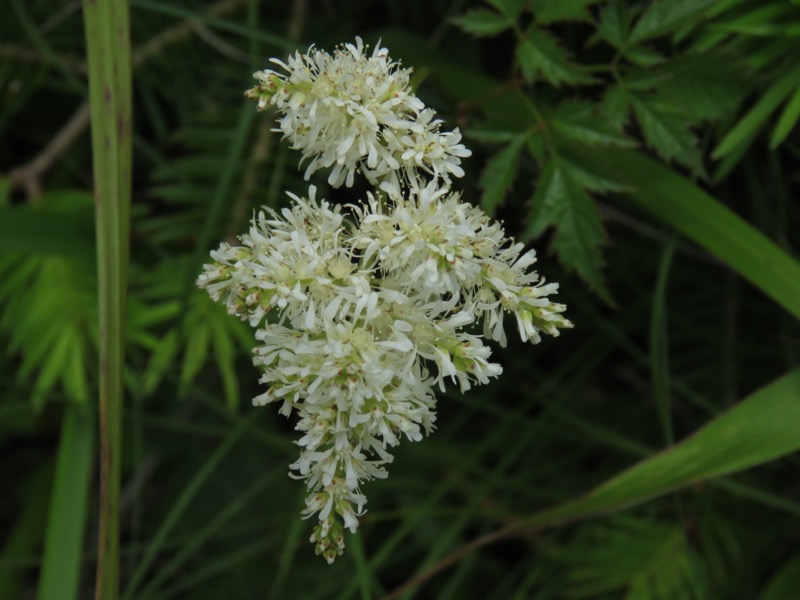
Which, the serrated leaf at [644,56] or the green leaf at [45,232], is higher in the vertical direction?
the green leaf at [45,232]

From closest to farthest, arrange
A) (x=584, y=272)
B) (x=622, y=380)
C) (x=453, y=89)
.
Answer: (x=584, y=272)
(x=453, y=89)
(x=622, y=380)

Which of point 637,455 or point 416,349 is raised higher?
point 637,455

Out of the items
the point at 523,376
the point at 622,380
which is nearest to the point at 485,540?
the point at 523,376

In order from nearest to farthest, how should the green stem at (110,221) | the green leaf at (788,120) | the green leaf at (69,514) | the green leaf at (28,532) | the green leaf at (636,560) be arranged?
the green stem at (110,221) < the green leaf at (788,120) < the green leaf at (69,514) < the green leaf at (636,560) < the green leaf at (28,532)

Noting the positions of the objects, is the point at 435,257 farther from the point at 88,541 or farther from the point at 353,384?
the point at 88,541

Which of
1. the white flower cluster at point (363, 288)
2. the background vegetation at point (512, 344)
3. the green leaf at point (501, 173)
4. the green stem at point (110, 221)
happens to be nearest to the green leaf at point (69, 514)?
the background vegetation at point (512, 344)

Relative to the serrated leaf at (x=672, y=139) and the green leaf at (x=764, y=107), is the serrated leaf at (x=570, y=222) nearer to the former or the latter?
the serrated leaf at (x=672, y=139)

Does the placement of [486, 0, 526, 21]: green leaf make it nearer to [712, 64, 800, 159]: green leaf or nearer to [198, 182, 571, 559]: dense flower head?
[712, 64, 800, 159]: green leaf

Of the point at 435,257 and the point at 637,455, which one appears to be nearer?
the point at 435,257

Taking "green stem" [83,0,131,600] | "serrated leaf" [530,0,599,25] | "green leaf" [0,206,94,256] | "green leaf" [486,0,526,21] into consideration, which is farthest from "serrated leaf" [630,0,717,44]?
"green leaf" [0,206,94,256]
